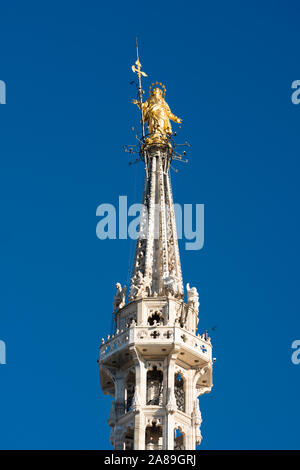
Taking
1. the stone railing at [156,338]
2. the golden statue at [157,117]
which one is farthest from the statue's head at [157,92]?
the stone railing at [156,338]

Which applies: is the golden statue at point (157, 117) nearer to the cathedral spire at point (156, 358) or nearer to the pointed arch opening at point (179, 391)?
the cathedral spire at point (156, 358)

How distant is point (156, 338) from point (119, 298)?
612 centimetres

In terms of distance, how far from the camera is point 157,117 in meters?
116

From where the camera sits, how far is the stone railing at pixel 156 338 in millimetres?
99438

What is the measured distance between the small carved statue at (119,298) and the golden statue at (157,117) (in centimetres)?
1374

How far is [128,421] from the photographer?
98.4 meters

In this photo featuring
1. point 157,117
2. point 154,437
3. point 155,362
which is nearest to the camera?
point 154,437

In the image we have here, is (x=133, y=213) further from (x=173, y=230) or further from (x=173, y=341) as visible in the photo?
(x=173, y=341)

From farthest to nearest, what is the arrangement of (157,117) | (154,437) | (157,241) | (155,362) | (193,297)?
(157,117) → (157,241) → (193,297) → (155,362) → (154,437)

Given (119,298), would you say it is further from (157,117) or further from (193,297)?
(157,117)

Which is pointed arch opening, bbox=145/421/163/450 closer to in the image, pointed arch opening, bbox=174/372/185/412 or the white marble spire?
pointed arch opening, bbox=174/372/185/412

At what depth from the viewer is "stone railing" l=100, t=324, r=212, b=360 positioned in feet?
326

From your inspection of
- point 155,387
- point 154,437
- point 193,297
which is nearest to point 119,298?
point 193,297

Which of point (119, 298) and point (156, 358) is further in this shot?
point (119, 298)
